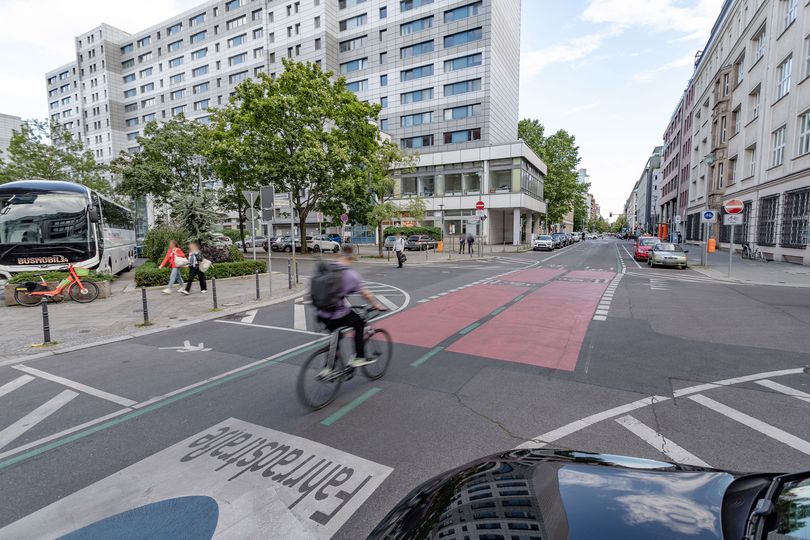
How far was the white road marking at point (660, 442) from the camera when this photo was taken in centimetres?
342

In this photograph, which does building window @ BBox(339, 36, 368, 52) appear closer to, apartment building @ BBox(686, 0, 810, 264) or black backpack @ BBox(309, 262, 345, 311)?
apartment building @ BBox(686, 0, 810, 264)

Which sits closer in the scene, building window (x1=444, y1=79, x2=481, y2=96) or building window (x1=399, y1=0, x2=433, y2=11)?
building window (x1=444, y1=79, x2=481, y2=96)

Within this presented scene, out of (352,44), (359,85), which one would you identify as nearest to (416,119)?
(359,85)

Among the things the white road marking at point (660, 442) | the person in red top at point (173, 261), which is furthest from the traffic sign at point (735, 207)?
the person in red top at point (173, 261)

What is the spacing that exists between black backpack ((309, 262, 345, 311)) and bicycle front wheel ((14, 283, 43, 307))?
11260mm

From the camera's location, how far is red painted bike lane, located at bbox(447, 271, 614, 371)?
638cm

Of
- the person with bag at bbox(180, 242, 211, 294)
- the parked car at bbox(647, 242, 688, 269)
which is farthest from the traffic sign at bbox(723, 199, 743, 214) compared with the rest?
the person with bag at bbox(180, 242, 211, 294)

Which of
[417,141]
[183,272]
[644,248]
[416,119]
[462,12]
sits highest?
[462,12]

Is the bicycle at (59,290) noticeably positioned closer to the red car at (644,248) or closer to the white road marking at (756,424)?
the white road marking at (756,424)

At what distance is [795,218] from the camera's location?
71.9ft

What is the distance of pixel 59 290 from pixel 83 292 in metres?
0.56

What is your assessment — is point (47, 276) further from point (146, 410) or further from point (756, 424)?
point (756, 424)

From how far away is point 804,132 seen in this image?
69.7 ft

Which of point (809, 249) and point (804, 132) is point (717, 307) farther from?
point (804, 132)
